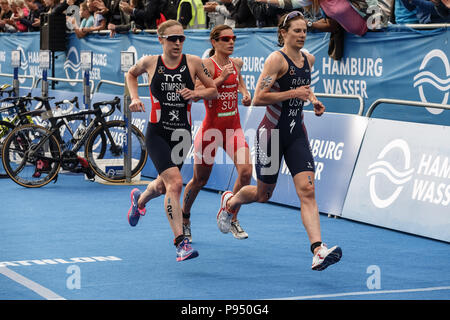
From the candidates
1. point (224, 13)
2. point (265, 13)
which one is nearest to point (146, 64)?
point (265, 13)

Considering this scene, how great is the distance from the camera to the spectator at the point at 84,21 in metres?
21.2

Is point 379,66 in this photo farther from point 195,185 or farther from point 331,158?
point 195,185

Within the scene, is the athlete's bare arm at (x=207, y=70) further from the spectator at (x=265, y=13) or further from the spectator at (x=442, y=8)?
the spectator at (x=265, y=13)

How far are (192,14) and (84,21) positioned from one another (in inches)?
210

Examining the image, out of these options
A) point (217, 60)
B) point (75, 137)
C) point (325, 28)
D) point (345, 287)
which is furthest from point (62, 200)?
point (345, 287)

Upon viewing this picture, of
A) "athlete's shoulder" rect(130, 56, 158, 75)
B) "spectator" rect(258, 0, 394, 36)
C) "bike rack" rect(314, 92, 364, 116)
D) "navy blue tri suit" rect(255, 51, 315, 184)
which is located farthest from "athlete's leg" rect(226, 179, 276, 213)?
"spectator" rect(258, 0, 394, 36)

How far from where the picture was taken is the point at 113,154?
14.1 meters

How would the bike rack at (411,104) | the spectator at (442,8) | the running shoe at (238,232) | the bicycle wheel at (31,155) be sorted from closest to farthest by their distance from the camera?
the running shoe at (238,232)
the bike rack at (411,104)
the spectator at (442,8)
the bicycle wheel at (31,155)

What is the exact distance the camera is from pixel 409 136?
10461 millimetres

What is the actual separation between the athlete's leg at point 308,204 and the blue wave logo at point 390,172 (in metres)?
2.66

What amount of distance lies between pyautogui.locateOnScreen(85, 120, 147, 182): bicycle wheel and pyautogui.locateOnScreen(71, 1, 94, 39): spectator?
7.57 meters

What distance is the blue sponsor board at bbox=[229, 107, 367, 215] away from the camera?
36.8ft

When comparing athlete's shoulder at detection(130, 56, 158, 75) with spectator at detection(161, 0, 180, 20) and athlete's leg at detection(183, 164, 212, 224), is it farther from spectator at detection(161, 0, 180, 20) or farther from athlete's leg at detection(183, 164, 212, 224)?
spectator at detection(161, 0, 180, 20)

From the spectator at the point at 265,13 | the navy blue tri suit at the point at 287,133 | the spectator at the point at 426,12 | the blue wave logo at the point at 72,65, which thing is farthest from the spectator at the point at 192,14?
the navy blue tri suit at the point at 287,133
